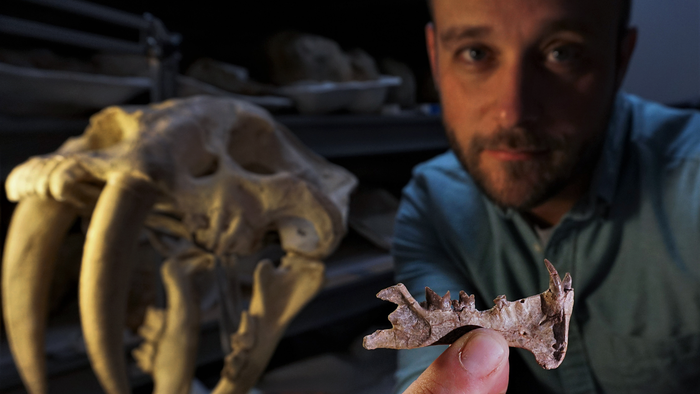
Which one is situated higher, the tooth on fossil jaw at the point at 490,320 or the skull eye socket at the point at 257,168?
the tooth on fossil jaw at the point at 490,320

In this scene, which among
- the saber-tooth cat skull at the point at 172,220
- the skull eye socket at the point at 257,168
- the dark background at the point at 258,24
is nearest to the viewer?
the saber-tooth cat skull at the point at 172,220

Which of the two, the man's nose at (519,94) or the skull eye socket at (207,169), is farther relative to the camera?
the skull eye socket at (207,169)

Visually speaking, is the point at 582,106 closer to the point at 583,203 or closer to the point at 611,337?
the point at 583,203

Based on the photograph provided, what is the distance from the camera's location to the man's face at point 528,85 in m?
0.63

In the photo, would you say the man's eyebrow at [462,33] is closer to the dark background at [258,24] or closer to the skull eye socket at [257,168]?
the skull eye socket at [257,168]

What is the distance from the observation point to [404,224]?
1.04 metres

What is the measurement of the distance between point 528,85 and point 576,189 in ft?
0.75

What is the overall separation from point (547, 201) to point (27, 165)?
0.76 metres

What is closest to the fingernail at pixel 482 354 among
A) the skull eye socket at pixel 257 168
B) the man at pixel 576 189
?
the man at pixel 576 189

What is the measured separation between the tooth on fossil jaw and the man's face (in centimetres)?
31

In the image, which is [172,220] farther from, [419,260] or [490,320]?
[490,320]

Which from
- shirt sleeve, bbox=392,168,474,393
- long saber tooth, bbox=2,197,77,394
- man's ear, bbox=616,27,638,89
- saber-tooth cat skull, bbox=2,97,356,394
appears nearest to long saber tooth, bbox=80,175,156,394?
saber-tooth cat skull, bbox=2,97,356,394

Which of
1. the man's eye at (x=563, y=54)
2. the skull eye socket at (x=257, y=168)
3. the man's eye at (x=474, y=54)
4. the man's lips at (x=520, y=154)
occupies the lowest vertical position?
the skull eye socket at (x=257, y=168)

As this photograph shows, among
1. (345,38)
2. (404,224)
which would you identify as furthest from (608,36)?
(345,38)
